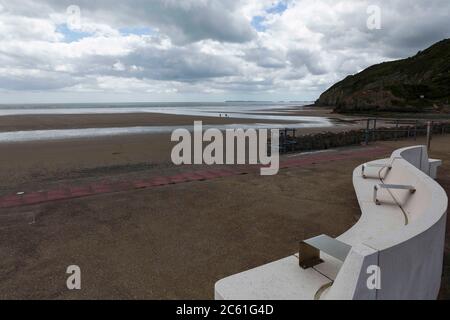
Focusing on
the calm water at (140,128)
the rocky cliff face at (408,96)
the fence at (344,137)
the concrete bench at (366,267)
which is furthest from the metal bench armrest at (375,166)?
the rocky cliff face at (408,96)

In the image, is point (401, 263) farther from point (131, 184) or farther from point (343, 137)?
point (343, 137)

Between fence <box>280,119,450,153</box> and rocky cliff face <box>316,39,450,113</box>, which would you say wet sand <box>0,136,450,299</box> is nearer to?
fence <box>280,119,450,153</box>

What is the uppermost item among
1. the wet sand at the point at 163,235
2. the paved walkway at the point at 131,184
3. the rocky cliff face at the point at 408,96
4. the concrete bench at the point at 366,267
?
the rocky cliff face at the point at 408,96

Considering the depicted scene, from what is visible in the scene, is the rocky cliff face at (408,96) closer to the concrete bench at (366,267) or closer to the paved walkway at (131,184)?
the paved walkway at (131,184)

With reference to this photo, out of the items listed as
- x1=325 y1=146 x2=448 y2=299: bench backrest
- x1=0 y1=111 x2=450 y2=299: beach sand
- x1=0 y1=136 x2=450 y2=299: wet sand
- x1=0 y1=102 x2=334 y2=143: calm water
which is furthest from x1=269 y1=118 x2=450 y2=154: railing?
x1=0 y1=102 x2=334 y2=143: calm water

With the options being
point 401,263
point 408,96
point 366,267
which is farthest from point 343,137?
point 408,96

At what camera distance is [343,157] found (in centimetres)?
1081

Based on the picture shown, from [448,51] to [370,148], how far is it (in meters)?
97.0

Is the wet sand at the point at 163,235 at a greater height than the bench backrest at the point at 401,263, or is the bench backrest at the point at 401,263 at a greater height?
the bench backrest at the point at 401,263

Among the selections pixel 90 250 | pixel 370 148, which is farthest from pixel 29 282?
pixel 370 148

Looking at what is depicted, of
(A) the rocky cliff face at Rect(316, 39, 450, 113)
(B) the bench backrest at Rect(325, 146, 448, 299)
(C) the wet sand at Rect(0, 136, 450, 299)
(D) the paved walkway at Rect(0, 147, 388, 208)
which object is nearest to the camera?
(B) the bench backrest at Rect(325, 146, 448, 299)

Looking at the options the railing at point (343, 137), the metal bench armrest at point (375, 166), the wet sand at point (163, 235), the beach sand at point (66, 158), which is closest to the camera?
the wet sand at point (163, 235)

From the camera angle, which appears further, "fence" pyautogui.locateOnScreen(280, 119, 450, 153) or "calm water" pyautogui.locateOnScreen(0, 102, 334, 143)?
"calm water" pyautogui.locateOnScreen(0, 102, 334, 143)
